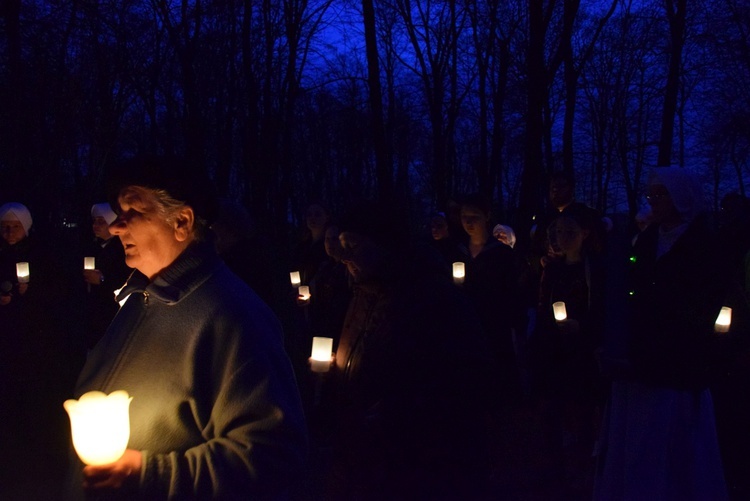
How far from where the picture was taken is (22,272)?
5.88 m

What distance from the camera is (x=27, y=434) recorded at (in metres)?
6.22

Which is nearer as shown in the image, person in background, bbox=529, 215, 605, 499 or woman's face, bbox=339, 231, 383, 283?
woman's face, bbox=339, 231, 383, 283

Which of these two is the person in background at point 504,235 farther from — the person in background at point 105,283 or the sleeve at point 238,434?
the sleeve at point 238,434

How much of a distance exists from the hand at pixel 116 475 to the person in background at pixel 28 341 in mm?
4455

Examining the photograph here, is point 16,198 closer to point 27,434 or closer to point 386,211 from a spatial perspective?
point 27,434

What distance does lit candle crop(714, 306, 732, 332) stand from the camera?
567 cm

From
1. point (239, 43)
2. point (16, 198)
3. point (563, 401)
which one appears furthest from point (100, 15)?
point (239, 43)

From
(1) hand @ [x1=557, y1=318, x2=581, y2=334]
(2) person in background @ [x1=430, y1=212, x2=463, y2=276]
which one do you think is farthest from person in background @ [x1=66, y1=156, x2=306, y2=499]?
(2) person in background @ [x1=430, y1=212, x2=463, y2=276]

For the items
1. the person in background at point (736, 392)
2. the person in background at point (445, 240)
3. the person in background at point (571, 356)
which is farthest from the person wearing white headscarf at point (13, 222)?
the person in background at point (736, 392)

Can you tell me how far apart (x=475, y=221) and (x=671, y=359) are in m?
3.15

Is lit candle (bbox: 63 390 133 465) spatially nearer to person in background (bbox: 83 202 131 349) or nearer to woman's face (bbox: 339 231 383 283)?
woman's face (bbox: 339 231 383 283)

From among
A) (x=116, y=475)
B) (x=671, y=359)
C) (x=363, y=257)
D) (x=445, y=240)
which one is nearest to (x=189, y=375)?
(x=116, y=475)

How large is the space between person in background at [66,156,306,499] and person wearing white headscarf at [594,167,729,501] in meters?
2.25

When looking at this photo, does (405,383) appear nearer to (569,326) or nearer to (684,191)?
(684,191)
